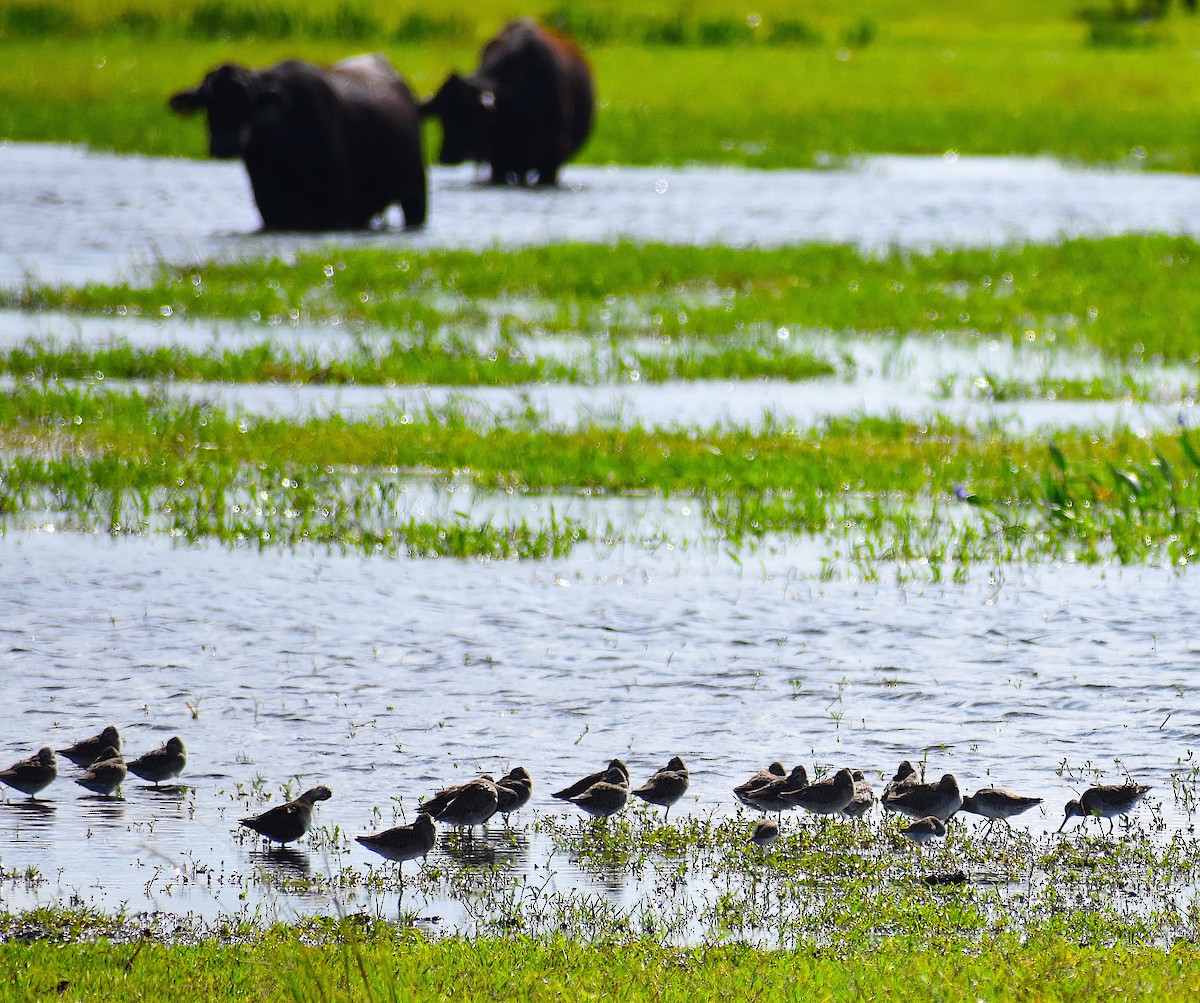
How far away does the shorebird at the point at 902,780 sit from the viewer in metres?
6.33

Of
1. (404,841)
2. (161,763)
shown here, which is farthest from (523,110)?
(404,841)

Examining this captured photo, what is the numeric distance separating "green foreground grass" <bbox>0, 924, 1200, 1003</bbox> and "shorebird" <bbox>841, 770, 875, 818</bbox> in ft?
2.95

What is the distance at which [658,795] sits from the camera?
6426mm

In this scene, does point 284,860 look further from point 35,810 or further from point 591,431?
point 591,431

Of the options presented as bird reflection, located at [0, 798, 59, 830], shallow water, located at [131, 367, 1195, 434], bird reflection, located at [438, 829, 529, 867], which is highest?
bird reflection, located at [0, 798, 59, 830]

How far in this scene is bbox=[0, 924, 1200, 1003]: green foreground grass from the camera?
4980mm

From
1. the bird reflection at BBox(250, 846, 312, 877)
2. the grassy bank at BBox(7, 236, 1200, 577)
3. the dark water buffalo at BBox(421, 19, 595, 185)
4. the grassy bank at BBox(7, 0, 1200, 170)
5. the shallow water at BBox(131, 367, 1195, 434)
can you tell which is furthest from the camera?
the grassy bank at BBox(7, 0, 1200, 170)

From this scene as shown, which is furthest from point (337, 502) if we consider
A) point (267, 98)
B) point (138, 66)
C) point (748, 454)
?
point (138, 66)

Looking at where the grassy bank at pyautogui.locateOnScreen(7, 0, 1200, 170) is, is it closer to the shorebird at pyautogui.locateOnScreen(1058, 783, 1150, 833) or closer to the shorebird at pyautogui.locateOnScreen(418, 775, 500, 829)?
the shorebird at pyautogui.locateOnScreen(1058, 783, 1150, 833)

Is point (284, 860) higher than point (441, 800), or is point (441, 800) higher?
point (441, 800)

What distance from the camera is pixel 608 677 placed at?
27.0 ft

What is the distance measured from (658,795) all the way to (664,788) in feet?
0.10

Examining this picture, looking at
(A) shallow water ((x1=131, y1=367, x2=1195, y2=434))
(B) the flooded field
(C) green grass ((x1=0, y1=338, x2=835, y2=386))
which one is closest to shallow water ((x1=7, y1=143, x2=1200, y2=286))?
(C) green grass ((x1=0, y1=338, x2=835, y2=386))

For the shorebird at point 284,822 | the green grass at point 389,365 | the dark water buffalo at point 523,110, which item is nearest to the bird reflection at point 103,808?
the shorebird at point 284,822
